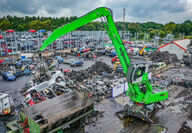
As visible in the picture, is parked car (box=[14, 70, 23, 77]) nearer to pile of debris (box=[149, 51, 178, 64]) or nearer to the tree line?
pile of debris (box=[149, 51, 178, 64])

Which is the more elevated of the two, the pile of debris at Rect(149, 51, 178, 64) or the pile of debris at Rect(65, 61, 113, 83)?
the pile of debris at Rect(149, 51, 178, 64)

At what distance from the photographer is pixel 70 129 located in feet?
26.3

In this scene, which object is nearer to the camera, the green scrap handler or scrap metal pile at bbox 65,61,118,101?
the green scrap handler

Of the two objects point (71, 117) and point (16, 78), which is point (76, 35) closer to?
point (16, 78)

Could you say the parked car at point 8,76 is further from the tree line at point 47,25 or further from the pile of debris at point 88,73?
the tree line at point 47,25

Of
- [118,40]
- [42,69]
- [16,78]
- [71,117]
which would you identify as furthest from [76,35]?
[71,117]

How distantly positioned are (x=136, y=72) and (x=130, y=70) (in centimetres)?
51

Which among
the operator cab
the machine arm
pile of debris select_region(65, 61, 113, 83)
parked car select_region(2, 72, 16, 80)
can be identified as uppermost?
the machine arm

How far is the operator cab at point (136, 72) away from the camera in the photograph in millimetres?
9242

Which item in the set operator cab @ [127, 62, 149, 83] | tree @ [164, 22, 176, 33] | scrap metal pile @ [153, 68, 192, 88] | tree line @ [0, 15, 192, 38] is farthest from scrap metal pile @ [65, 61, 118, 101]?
tree @ [164, 22, 176, 33]

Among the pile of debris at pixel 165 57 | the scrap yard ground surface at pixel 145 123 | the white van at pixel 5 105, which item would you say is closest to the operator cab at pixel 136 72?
the scrap yard ground surface at pixel 145 123

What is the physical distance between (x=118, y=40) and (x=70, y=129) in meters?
6.23

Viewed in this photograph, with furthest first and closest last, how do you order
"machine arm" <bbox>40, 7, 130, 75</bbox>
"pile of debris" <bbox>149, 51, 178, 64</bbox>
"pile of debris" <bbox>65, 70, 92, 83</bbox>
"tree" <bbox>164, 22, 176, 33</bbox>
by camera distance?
"tree" <bbox>164, 22, 176, 33</bbox> → "pile of debris" <bbox>149, 51, 178, 64</bbox> → "pile of debris" <bbox>65, 70, 92, 83</bbox> → "machine arm" <bbox>40, 7, 130, 75</bbox>

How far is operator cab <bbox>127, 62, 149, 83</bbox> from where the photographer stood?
30.3ft
